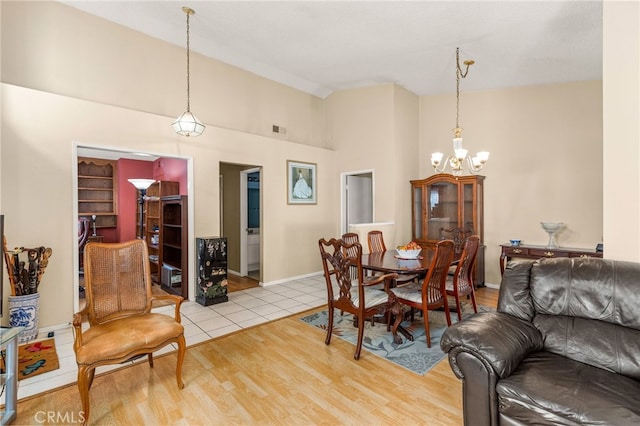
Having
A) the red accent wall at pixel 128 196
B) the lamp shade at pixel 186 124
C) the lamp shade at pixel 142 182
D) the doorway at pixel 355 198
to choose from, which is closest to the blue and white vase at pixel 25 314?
the lamp shade at pixel 186 124

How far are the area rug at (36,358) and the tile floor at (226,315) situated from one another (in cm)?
5

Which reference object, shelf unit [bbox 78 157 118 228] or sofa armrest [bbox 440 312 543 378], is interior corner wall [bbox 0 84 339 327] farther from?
sofa armrest [bbox 440 312 543 378]

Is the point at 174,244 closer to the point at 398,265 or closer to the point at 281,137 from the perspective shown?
the point at 281,137

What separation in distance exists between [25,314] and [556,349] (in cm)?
447

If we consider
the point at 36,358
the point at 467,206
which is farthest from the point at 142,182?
the point at 467,206

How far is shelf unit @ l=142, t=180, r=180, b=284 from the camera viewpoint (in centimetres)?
509

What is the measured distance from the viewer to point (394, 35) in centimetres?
383

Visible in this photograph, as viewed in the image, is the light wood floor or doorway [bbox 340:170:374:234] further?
doorway [bbox 340:170:374:234]

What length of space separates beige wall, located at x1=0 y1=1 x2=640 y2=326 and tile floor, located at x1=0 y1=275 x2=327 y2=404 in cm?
49

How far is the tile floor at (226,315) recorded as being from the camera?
2.44m

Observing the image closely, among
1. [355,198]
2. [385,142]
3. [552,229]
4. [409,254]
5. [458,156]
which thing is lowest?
[409,254]

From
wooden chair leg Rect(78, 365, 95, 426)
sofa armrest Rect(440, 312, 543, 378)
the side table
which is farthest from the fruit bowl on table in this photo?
the side table

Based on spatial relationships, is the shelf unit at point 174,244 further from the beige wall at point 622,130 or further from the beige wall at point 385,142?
the beige wall at point 622,130

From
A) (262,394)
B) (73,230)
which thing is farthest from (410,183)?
(73,230)
